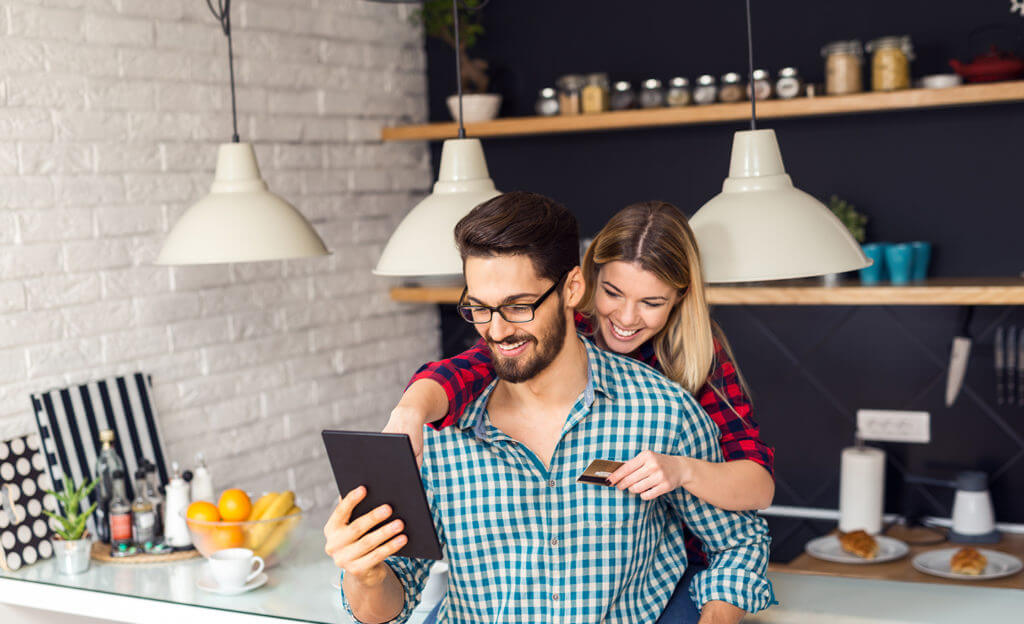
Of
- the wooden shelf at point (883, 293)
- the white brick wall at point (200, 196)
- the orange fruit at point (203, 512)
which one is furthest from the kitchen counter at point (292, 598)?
the wooden shelf at point (883, 293)

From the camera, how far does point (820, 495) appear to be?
3559 millimetres

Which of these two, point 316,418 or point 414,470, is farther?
point 316,418

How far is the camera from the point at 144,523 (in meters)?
2.53

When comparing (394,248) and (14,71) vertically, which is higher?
(14,71)

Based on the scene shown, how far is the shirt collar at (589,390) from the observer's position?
67.0 inches

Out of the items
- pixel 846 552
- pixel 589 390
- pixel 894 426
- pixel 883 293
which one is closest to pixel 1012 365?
pixel 894 426

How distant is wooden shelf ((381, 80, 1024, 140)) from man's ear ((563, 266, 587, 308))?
1.64m

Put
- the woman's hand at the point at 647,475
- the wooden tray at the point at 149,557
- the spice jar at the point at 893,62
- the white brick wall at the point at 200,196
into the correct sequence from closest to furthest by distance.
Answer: the woman's hand at the point at 647,475, the wooden tray at the point at 149,557, the white brick wall at the point at 200,196, the spice jar at the point at 893,62

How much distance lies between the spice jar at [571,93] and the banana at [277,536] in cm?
168

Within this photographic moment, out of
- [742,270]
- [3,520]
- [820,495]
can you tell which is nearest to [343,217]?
[3,520]

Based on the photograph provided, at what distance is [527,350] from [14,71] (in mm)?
1574

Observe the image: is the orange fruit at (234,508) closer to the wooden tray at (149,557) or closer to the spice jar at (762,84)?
the wooden tray at (149,557)

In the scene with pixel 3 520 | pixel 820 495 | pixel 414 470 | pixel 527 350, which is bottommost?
pixel 820 495

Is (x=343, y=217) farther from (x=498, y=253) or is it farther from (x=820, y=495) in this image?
(x=498, y=253)
